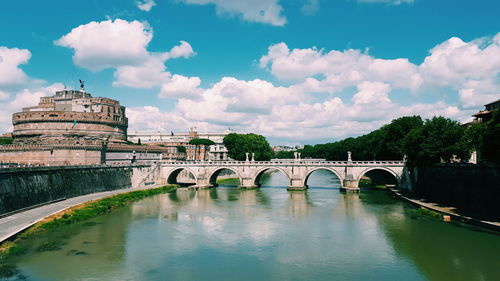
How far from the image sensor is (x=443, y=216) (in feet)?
110

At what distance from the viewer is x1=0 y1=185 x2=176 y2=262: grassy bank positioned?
2276 centimetres

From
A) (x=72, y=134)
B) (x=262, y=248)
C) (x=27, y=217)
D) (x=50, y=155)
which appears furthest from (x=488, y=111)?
(x=72, y=134)

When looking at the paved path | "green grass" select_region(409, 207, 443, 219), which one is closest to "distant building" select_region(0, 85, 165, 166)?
the paved path

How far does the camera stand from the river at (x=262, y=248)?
66.9 feet

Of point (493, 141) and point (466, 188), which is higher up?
point (493, 141)

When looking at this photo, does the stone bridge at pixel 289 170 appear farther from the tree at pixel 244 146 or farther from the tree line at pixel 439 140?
the tree at pixel 244 146

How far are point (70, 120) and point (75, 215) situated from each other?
5026 centimetres

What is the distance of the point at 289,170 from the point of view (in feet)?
202

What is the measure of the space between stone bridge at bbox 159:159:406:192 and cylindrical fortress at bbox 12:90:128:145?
18.2m

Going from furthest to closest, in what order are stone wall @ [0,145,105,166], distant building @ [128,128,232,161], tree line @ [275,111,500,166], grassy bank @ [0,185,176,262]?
distant building @ [128,128,232,161] < stone wall @ [0,145,105,166] < tree line @ [275,111,500,166] < grassy bank @ [0,185,176,262]

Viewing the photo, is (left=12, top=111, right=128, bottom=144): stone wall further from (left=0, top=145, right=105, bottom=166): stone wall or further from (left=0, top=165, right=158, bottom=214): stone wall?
(left=0, top=165, right=158, bottom=214): stone wall

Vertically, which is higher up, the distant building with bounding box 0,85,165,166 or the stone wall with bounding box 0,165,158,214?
the distant building with bounding box 0,85,165,166

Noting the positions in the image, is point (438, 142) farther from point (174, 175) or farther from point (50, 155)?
point (50, 155)

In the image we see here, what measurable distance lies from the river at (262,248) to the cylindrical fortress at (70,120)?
4385 centimetres
